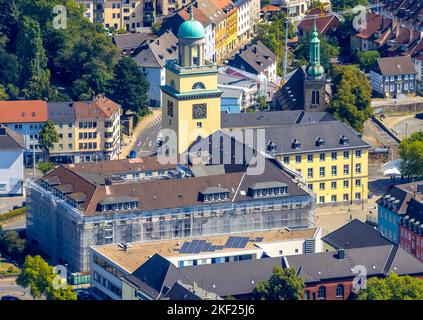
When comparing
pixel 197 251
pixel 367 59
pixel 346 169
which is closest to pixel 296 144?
pixel 346 169

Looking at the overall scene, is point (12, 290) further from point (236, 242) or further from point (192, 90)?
point (192, 90)

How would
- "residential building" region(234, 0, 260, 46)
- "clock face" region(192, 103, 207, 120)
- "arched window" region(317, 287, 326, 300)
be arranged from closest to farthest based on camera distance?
"arched window" region(317, 287, 326, 300), "clock face" region(192, 103, 207, 120), "residential building" region(234, 0, 260, 46)

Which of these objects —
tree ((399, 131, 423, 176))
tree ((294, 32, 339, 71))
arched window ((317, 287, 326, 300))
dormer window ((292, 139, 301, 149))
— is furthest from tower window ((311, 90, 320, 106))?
arched window ((317, 287, 326, 300))

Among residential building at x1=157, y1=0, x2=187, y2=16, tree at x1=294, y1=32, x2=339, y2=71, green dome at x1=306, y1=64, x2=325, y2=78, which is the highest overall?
residential building at x1=157, y1=0, x2=187, y2=16

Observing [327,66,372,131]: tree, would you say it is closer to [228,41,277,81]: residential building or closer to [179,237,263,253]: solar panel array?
[228,41,277,81]: residential building

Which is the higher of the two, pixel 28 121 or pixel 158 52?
pixel 158 52
